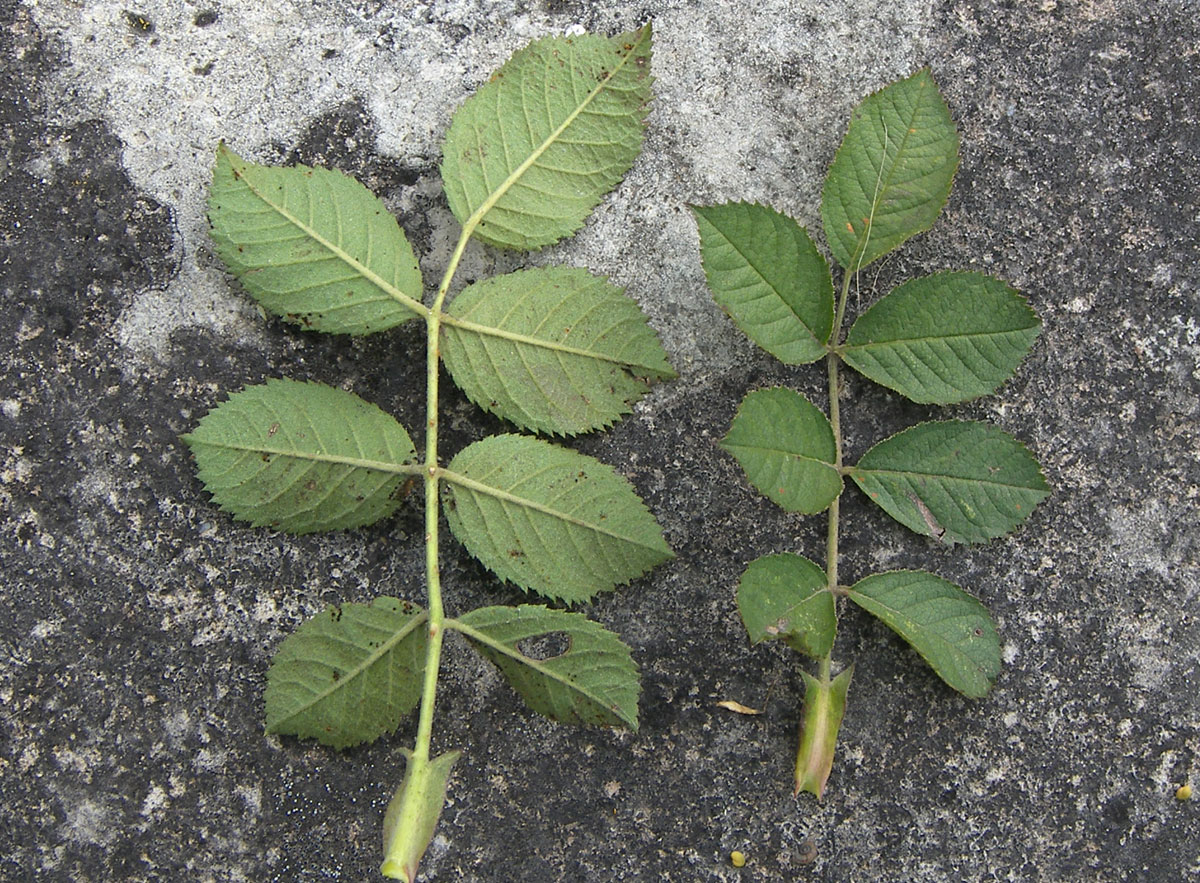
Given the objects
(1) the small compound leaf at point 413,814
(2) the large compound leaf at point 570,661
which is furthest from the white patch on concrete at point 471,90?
(1) the small compound leaf at point 413,814

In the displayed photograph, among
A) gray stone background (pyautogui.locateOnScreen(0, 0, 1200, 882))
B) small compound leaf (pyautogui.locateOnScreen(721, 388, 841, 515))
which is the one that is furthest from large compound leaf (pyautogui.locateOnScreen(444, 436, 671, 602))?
small compound leaf (pyautogui.locateOnScreen(721, 388, 841, 515))

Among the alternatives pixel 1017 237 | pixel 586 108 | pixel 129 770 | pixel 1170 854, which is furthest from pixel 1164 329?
pixel 129 770

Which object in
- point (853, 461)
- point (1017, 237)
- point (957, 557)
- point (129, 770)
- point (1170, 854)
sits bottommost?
point (1170, 854)

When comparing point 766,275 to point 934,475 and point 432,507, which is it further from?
point 432,507

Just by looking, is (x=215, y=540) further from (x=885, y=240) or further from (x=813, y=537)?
(x=885, y=240)

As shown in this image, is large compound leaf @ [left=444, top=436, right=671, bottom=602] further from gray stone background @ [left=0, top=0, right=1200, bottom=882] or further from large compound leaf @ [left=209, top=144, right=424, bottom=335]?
large compound leaf @ [left=209, top=144, right=424, bottom=335]

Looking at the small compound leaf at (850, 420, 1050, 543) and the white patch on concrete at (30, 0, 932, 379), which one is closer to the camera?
the small compound leaf at (850, 420, 1050, 543)

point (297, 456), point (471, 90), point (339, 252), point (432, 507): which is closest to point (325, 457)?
point (297, 456)
